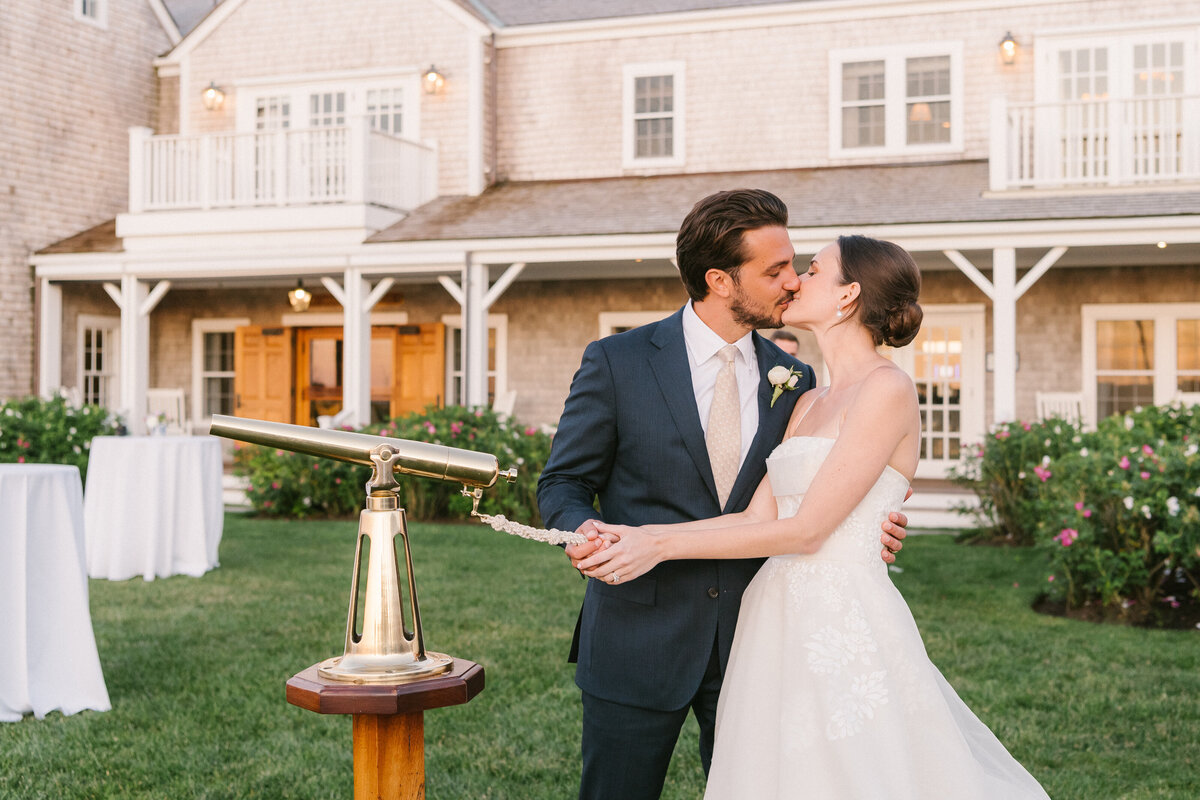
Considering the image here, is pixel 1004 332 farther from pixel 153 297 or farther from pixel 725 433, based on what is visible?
pixel 153 297

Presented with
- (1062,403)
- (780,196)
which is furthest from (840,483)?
(780,196)

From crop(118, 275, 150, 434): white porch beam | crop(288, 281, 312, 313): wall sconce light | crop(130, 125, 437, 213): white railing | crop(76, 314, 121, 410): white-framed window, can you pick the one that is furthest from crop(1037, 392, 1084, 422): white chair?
crop(76, 314, 121, 410): white-framed window

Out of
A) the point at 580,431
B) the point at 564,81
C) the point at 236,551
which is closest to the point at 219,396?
the point at 564,81

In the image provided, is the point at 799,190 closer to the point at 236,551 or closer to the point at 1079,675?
the point at 236,551

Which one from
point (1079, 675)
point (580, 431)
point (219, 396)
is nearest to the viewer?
point (580, 431)

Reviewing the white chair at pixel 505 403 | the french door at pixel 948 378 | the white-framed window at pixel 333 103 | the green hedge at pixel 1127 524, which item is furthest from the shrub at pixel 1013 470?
the white-framed window at pixel 333 103

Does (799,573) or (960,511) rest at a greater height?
(799,573)

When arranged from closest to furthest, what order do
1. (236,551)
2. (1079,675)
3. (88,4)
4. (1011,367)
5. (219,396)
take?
(1079,675) → (236,551) → (1011,367) → (88,4) → (219,396)

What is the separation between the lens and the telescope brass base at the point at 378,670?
2016 mm

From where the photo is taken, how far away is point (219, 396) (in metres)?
17.5

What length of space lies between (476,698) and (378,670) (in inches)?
132

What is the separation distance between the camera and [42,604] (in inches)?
197

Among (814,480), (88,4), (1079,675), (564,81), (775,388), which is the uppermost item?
(88,4)

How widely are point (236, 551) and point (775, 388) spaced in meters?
7.95
